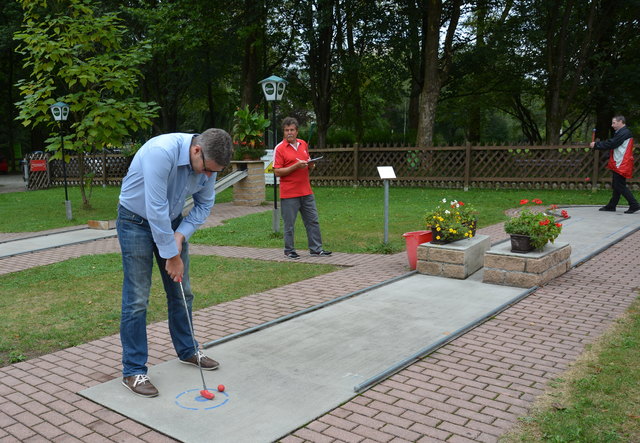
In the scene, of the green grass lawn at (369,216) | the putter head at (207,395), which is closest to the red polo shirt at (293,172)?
the green grass lawn at (369,216)

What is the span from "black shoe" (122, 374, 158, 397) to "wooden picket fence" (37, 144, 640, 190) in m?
16.1

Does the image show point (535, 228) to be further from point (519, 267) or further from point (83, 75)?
point (83, 75)

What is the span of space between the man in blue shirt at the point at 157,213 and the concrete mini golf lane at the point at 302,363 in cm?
22

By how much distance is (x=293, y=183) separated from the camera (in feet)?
25.5

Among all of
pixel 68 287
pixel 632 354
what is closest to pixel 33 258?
pixel 68 287

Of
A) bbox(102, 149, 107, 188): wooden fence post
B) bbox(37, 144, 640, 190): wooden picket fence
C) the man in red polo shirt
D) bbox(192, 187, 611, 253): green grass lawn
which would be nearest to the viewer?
the man in red polo shirt

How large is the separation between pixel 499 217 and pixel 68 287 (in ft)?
28.6

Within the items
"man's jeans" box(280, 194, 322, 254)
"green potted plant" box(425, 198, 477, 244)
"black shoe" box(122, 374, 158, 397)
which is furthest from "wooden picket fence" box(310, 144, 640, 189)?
"black shoe" box(122, 374, 158, 397)

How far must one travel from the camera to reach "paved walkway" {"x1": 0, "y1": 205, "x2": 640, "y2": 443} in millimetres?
3078

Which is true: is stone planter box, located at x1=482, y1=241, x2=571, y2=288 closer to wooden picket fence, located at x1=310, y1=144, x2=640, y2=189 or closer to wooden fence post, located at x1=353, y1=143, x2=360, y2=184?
wooden picket fence, located at x1=310, y1=144, x2=640, y2=189

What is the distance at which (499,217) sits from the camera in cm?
1179

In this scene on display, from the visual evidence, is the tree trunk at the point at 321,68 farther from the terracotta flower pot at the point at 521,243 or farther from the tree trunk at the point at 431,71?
the terracotta flower pot at the point at 521,243

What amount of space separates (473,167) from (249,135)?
7.69 meters

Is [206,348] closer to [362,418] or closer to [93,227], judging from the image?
[362,418]
